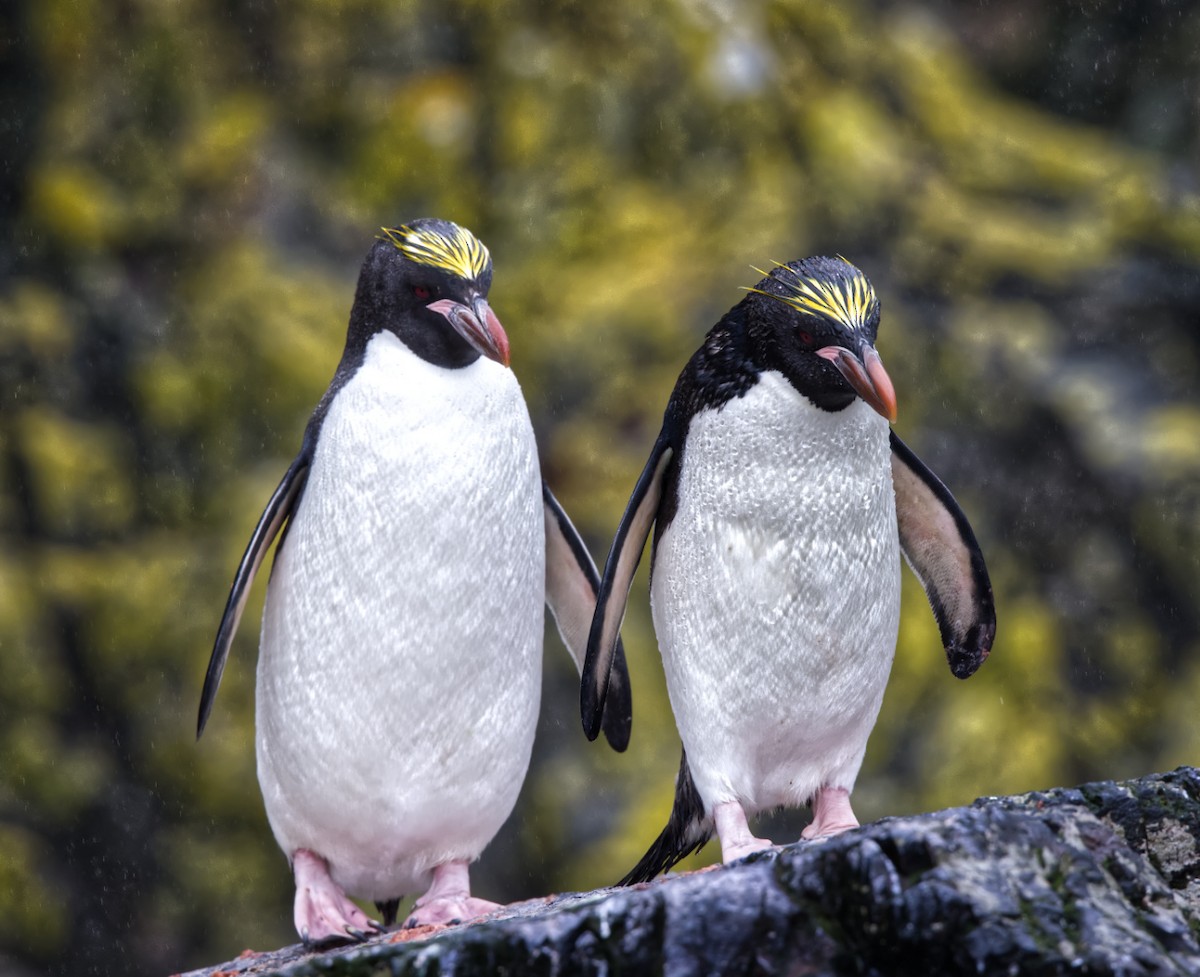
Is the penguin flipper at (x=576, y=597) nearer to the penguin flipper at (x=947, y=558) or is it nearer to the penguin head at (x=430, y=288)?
the penguin head at (x=430, y=288)

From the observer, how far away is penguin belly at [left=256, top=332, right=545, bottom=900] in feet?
7.47

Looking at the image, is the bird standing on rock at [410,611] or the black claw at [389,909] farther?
the black claw at [389,909]

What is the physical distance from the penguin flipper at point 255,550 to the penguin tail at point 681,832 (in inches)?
30.9

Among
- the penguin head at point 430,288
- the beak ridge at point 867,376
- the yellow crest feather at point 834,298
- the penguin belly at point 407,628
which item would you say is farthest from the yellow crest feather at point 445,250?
the beak ridge at point 867,376

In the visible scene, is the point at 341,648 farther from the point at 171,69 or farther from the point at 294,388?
the point at 171,69

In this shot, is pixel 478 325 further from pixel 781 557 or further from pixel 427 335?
pixel 781 557

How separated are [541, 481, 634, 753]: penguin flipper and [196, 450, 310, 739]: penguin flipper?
43cm

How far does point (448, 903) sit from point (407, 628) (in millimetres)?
445

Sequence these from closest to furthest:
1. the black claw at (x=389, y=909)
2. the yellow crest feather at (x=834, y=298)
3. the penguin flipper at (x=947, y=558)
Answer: the yellow crest feather at (x=834, y=298) < the penguin flipper at (x=947, y=558) < the black claw at (x=389, y=909)

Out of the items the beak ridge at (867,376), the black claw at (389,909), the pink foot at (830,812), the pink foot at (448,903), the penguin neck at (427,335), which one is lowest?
the black claw at (389,909)

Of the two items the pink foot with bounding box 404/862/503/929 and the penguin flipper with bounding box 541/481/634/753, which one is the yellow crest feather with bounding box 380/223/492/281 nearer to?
the penguin flipper with bounding box 541/481/634/753

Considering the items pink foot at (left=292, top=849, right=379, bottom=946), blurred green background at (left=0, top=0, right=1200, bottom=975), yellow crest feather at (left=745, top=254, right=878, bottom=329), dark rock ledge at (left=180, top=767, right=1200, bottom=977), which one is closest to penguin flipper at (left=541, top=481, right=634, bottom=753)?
pink foot at (left=292, top=849, right=379, bottom=946)

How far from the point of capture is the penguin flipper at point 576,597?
260 cm

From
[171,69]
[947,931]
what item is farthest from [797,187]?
[947,931]
